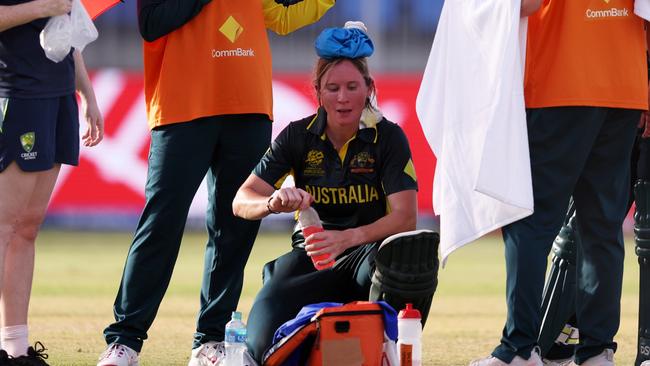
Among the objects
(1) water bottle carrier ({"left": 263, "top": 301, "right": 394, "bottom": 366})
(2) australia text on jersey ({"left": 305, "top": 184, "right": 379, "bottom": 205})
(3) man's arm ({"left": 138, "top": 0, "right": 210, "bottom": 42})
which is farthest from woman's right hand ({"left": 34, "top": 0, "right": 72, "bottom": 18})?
(1) water bottle carrier ({"left": 263, "top": 301, "right": 394, "bottom": 366})

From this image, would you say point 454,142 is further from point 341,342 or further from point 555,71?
point 341,342

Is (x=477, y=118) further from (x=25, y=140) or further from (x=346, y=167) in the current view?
(x=25, y=140)

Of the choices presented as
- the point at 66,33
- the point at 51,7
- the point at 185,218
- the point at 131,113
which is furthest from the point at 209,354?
the point at 131,113

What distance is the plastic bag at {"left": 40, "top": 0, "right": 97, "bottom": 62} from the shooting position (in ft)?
16.5

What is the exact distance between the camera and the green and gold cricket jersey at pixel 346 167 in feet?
17.0

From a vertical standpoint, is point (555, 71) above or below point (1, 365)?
above

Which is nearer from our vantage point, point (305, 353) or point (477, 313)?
point (305, 353)

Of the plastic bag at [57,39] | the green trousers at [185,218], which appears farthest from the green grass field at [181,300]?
the plastic bag at [57,39]

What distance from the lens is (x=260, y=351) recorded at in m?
5.00

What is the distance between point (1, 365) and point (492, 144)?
206cm

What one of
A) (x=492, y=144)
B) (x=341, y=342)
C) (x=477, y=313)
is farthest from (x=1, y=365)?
(x=477, y=313)

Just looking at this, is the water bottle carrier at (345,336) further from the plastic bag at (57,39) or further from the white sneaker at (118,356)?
the plastic bag at (57,39)

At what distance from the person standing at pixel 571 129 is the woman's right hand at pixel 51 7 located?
184cm

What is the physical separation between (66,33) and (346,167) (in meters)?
1.24
